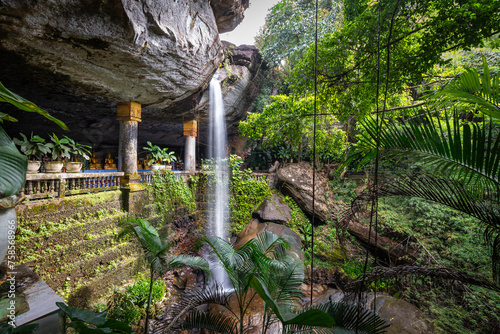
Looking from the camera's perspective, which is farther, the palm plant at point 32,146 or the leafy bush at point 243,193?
the leafy bush at point 243,193

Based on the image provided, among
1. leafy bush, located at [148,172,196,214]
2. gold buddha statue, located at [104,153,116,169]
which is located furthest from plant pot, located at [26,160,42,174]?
gold buddha statue, located at [104,153,116,169]

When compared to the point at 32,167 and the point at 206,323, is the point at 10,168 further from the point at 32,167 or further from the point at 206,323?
the point at 32,167

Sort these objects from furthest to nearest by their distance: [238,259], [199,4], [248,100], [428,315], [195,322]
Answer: [248,100] < [199,4] < [428,315] < [238,259] < [195,322]

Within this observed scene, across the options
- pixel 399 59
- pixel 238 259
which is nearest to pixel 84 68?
pixel 238 259

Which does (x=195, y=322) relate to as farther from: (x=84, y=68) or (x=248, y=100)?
(x=248, y=100)

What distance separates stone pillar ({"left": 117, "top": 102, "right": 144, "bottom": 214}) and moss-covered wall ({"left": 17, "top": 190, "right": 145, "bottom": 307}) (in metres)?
0.38

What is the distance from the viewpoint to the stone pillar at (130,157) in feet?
18.1

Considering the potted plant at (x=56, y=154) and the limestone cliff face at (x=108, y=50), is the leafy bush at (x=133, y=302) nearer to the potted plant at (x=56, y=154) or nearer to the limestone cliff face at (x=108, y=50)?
the potted plant at (x=56, y=154)

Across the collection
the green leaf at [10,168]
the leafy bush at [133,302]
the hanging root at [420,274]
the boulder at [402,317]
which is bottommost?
the leafy bush at [133,302]

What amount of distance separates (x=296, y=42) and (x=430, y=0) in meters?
7.24

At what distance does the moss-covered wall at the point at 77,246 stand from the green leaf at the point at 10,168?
3.64m

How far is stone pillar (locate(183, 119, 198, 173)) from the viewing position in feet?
27.7

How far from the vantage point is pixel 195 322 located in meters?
2.54

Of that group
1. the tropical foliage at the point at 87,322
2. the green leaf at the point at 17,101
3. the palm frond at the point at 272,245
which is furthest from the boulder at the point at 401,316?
the green leaf at the point at 17,101
